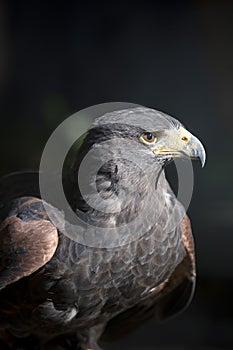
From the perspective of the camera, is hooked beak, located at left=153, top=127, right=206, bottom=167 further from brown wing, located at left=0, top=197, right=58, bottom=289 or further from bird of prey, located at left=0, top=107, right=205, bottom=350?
brown wing, located at left=0, top=197, right=58, bottom=289

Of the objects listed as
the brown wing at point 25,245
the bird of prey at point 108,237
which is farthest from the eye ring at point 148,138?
the brown wing at point 25,245

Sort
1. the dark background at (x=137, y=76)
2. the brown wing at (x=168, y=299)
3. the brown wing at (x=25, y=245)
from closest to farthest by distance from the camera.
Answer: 1. the brown wing at (x=25, y=245)
2. the brown wing at (x=168, y=299)
3. the dark background at (x=137, y=76)

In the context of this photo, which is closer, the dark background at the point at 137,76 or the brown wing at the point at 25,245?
the brown wing at the point at 25,245

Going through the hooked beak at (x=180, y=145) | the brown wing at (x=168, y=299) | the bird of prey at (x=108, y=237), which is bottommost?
the brown wing at (x=168, y=299)

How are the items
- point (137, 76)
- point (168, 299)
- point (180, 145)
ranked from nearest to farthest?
1. point (180, 145)
2. point (168, 299)
3. point (137, 76)

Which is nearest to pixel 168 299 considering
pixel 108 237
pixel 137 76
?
pixel 108 237

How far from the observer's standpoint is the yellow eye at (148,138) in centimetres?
190

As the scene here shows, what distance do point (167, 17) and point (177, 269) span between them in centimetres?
195

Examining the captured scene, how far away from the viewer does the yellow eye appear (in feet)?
6.22

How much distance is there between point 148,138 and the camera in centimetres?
190

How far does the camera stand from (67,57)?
403 cm

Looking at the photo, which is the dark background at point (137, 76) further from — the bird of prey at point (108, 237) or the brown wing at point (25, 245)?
the brown wing at point (25, 245)

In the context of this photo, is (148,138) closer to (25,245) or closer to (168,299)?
(25,245)

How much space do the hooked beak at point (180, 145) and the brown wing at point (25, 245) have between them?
38 centimetres
